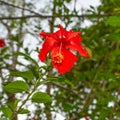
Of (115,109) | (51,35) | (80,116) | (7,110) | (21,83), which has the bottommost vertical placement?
(80,116)

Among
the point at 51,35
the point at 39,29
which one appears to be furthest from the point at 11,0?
the point at 51,35

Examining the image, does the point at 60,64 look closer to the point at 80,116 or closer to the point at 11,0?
the point at 80,116

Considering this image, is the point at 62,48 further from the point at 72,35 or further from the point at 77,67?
the point at 77,67

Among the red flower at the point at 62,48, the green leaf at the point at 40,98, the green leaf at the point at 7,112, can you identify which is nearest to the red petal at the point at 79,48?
the red flower at the point at 62,48

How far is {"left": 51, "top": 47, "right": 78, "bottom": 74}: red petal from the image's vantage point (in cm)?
142

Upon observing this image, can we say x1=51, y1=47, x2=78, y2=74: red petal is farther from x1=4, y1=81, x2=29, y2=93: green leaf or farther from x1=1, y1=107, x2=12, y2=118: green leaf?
x1=1, y1=107, x2=12, y2=118: green leaf

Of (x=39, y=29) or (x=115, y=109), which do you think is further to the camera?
(x=39, y=29)

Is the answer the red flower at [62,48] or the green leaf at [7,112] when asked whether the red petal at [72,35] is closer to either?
the red flower at [62,48]

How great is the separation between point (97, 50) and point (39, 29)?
115 centimetres

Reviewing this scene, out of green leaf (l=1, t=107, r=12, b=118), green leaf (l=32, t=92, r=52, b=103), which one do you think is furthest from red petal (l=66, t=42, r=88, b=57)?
green leaf (l=1, t=107, r=12, b=118)

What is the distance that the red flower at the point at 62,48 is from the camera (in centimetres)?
143

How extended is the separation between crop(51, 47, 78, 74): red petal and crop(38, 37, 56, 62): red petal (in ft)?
0.09

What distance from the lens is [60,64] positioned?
142 cm

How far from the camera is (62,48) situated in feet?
4.96
